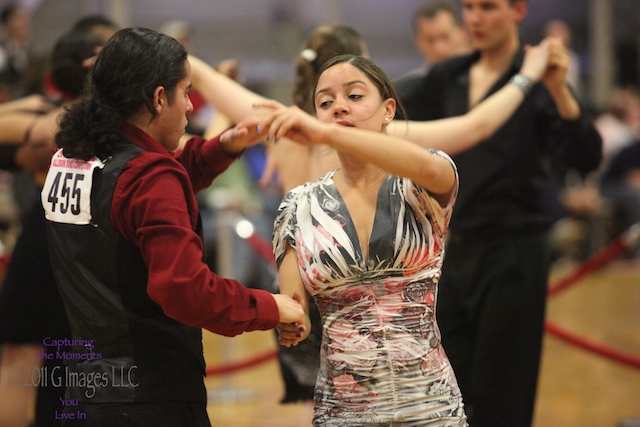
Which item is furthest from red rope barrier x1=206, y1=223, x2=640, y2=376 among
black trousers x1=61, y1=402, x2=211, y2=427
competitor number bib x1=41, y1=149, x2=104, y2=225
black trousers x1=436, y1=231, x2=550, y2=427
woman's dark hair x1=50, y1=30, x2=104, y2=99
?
competitor number bib x1=41, y1=149, x2=104, y2=225

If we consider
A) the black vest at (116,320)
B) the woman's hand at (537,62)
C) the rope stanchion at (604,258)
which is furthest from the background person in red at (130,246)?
the rope stanchion at (604,258)

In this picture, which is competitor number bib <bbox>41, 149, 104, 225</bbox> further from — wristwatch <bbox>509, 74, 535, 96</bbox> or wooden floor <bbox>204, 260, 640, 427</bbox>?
wooden floor <bbox>204, 260, 640, 427</bbox>

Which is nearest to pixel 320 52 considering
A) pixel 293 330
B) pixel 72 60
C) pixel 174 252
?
pixel 72 60

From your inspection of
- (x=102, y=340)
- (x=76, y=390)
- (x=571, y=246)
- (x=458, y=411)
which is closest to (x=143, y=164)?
(x=102, y=340)

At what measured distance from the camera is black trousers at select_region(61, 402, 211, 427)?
216cm

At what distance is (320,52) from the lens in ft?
10.4

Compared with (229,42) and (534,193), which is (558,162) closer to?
(534,193)

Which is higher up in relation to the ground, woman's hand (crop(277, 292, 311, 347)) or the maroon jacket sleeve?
the maroon jacket sleeve

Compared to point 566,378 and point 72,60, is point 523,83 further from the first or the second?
point 566,378

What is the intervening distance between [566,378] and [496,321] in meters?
2.82

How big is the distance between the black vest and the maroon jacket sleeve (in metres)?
0.06

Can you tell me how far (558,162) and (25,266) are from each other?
2303mm

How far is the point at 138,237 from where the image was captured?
2.09 metres

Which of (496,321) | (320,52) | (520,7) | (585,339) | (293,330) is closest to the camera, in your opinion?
(293,330)
